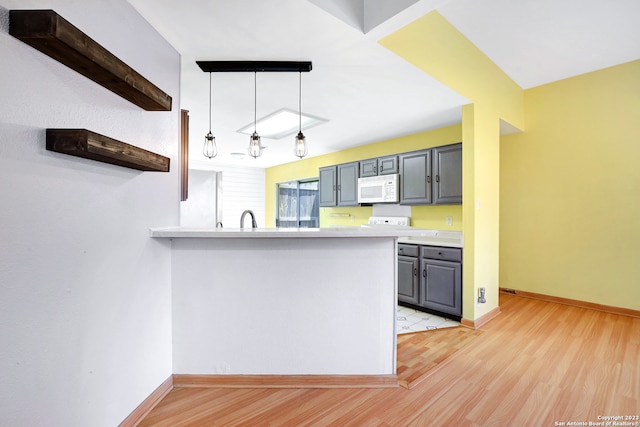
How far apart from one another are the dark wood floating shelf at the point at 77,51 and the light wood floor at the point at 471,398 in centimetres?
176

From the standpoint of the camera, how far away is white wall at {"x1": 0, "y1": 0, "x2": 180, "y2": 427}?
97 cm

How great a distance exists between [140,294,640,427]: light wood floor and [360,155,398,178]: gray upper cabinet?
96.8 inches

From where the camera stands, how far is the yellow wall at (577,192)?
314cm

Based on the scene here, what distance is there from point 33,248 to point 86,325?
425 mm

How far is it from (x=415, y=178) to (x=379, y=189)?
0.57 meters

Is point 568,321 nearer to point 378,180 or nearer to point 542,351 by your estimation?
point 542,351

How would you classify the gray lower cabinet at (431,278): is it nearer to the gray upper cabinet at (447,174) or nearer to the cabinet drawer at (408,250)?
the cabinet drawer at (408,250)

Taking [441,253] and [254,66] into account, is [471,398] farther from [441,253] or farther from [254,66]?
[254,66]

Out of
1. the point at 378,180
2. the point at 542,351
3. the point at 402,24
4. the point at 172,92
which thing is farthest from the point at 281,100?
the point at 542,351

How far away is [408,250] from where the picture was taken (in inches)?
141

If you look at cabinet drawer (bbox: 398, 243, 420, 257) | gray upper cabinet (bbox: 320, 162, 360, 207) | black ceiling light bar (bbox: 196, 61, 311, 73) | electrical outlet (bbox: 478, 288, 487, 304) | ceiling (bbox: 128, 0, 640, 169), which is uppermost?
ceiling (bbox: 128, 0, 640, 169)

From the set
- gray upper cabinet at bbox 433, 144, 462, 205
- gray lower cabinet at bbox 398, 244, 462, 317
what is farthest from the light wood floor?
gray upper cabinet at bbox 433, 144, 462, 205

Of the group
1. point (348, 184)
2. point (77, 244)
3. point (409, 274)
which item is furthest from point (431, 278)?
point (77, 244)

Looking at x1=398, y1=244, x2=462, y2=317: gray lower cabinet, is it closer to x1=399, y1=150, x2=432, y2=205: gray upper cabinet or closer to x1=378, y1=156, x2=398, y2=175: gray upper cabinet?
x1=399, y1=150, x2=432, y2=205: gray upper cabinet
